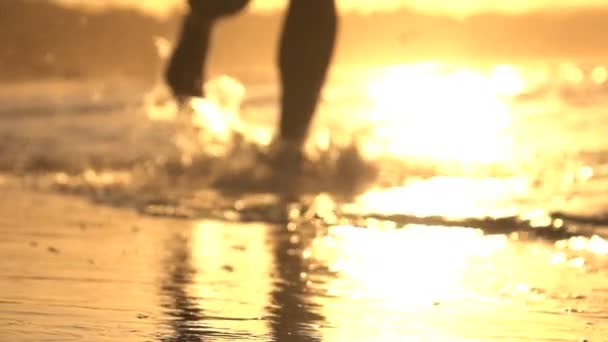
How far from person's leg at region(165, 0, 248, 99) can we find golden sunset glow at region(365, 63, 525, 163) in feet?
10.3

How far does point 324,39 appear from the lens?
7629mm

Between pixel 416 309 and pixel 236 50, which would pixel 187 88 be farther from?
pixel 236 50

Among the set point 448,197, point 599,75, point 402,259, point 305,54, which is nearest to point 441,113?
point 599,75

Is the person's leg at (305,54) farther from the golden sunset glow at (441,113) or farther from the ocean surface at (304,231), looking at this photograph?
the golden sunset glow at (441,113)

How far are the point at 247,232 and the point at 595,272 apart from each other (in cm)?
177

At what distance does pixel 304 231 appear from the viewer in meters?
7.06

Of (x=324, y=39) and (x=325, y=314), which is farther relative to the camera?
(x=324, y=39)

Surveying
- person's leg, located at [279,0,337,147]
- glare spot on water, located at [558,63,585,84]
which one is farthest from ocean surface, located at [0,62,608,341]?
glare spot on water, located at [558,63,585,84]

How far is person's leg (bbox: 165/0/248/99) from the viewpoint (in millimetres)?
7301

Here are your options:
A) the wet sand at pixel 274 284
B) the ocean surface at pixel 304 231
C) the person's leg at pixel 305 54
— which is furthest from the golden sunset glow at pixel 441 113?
the wet sand at pixel 274 284

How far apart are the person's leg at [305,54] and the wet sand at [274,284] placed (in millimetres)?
838

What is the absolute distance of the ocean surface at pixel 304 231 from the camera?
15.1ft

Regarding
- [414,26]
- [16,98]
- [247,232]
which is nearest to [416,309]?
[247,232]

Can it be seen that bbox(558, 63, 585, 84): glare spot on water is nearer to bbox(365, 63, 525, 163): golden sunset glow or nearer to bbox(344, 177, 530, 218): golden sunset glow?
bbox(365, 63, 525, 163): golden sunset glow
